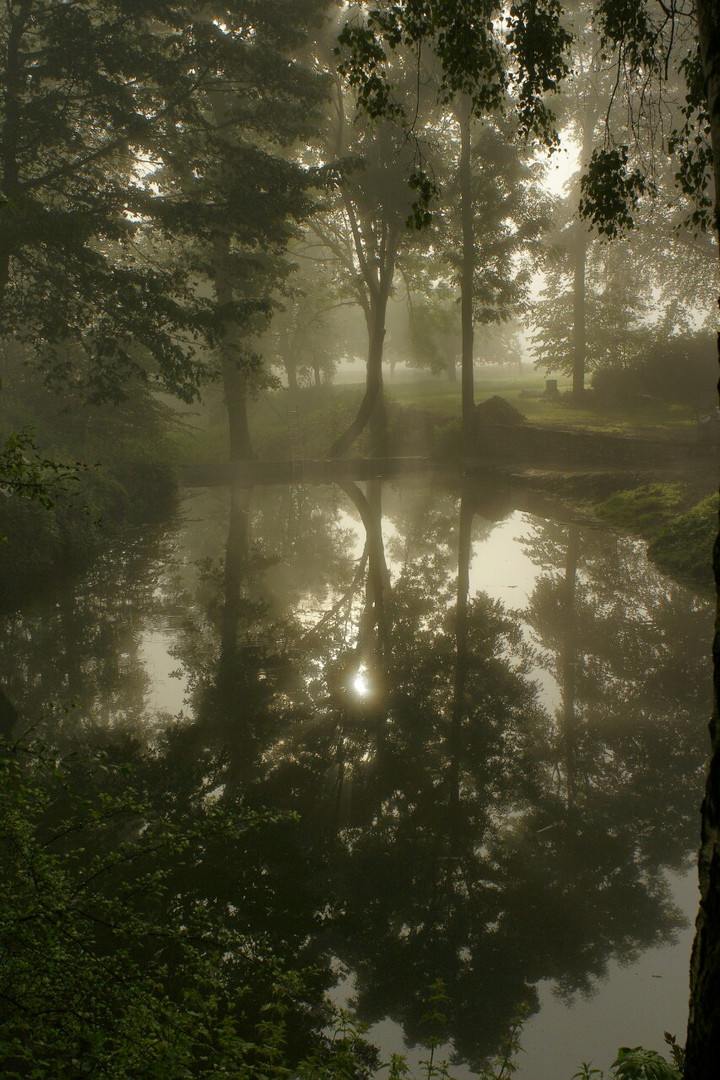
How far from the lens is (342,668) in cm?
1183

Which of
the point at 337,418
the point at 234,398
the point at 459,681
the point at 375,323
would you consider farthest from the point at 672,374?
the point at 459,681

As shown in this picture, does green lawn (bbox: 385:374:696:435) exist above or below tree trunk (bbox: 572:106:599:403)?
below

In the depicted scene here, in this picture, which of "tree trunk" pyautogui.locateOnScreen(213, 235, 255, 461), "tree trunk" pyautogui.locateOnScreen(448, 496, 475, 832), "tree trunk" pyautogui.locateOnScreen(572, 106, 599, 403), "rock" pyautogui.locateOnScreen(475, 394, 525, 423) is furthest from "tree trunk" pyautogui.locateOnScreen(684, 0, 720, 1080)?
"tree trunk" pyautogui.locateOnScreen(572, 106, 599, 403)

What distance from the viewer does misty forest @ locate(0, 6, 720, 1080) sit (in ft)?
15.5

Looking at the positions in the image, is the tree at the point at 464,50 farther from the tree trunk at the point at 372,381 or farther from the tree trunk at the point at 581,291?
the tree trunk at the point at 581,291

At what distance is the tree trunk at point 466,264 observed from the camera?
34.5 metres

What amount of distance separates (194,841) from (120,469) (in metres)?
23.0

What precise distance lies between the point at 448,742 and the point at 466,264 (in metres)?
29.2

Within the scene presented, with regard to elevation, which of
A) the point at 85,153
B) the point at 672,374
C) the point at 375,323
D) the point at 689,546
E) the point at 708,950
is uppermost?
the point at 85,153

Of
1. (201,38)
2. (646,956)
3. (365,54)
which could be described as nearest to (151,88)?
(201,38)

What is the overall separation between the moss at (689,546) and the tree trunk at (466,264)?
18.0 m

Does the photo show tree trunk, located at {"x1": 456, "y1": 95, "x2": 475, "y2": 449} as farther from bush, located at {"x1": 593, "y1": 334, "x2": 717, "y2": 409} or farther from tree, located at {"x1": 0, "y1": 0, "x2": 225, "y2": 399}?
tree, located at {"x1": 0, "y1": 0, "x2": 225, "y2": 399}

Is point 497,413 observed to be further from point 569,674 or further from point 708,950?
point 708,950

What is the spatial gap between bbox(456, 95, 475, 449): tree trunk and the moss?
59.0 feet
